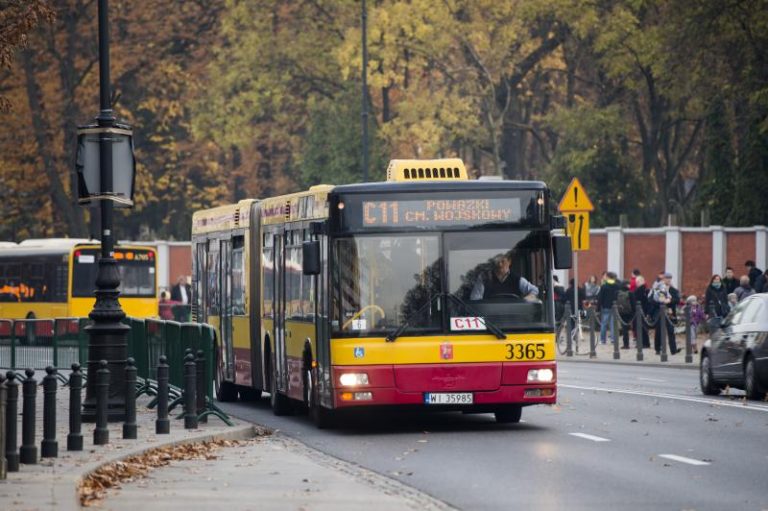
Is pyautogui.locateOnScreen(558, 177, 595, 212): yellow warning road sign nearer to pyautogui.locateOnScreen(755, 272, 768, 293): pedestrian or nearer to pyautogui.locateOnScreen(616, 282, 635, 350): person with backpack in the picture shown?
pyautogui.locateOnScreen(755, 272, 768, 293): pedestrian

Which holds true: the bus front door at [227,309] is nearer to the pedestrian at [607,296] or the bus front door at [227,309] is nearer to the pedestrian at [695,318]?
the pedestrian at [695,318]

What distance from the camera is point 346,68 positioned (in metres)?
67.2

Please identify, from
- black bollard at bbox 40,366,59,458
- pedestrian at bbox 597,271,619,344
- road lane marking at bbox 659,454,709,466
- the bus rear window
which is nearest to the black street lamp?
black bollard at bbox 40,366,59,458

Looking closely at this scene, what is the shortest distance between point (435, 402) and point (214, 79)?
171ft

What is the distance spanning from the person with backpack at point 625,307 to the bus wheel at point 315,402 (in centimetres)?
2355

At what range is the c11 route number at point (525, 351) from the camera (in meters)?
20.8

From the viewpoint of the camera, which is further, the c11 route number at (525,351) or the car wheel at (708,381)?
the car wheel at (708,381)

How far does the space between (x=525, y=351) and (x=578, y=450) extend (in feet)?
8.59

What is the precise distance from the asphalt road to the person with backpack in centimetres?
1740

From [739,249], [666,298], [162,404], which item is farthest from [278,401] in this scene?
[739,249]

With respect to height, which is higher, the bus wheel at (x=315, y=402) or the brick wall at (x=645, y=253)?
the brick wall at (x=645, y=253)

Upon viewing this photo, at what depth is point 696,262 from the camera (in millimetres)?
54281

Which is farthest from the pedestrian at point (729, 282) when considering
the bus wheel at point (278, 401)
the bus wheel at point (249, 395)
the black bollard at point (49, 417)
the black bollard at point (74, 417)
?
the black bollard at point (49, 417)

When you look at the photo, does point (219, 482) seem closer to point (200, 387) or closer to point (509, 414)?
point (200, 387)
